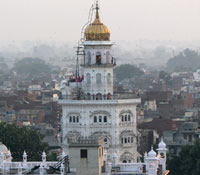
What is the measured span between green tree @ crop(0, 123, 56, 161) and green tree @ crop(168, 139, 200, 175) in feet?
19.8

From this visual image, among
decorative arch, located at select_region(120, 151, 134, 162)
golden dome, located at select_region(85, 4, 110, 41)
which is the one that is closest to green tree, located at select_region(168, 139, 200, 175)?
decorative arch, located at select_region(120, 151, 134, 162)

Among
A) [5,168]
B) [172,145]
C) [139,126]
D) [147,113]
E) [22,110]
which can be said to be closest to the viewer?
[5,168]

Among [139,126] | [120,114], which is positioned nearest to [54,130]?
[139,126]

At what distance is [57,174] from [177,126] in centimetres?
6881

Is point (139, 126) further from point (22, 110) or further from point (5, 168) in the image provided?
point (5, 168)

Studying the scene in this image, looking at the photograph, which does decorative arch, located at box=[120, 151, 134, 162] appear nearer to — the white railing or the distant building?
the white railing

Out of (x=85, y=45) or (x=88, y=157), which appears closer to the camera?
(x=88, y=157)

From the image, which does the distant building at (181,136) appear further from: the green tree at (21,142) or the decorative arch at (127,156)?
the decorative arch at (127,156)

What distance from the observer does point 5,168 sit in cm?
5266

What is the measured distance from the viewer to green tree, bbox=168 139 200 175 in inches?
2913

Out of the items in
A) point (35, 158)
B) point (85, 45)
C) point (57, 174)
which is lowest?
point (57, 174)

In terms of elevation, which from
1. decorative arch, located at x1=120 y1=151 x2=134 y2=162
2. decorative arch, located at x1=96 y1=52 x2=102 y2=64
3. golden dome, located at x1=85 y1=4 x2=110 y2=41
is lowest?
decorative arch, located at x1=120 y1=151 x2=134 y2=162

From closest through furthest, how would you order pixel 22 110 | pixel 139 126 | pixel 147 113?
1. pixel 139 126
2. pixel 147 113
3. pixel 22 110

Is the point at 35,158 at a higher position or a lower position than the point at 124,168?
higher
